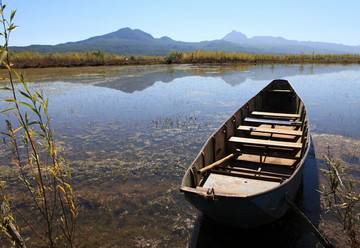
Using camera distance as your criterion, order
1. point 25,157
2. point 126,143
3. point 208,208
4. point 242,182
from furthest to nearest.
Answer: point 126,143, point 25,157, point 242,182, point 208,208

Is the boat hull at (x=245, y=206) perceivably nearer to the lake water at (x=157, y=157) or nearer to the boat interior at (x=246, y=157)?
the boat interior at (x=246, y=157)

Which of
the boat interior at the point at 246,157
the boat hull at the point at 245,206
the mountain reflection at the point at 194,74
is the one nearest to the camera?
the boat hull at the point at 245,206

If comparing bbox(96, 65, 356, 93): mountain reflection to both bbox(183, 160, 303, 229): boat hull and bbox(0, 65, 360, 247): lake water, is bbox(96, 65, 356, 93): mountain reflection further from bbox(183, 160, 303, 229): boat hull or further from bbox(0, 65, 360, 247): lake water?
bbox(183, 160, 303, 229): boat hull

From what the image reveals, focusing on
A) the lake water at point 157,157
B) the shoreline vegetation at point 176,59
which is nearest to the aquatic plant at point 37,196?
the lake water at point 157,157

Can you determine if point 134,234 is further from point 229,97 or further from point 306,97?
point 306,97

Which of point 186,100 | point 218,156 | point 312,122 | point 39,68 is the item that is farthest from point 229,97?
point 39,68

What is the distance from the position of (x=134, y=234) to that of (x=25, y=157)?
14.9 ft

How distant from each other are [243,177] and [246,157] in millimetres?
1412

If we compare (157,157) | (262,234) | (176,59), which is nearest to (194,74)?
(176,59)

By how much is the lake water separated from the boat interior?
24.2 inches

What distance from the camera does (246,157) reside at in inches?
220

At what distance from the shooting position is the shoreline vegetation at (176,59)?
110 ft

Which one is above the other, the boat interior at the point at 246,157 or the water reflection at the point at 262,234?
the boat interior at the point at 246,157

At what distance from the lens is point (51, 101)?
13484 millimetres
